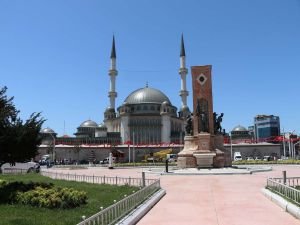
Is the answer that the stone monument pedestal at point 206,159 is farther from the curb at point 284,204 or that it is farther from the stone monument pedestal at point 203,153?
the curb at point 284,204

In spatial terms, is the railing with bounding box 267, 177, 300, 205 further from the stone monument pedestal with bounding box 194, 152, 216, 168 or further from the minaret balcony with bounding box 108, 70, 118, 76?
the minaret balcony with bounding box 108, 70, 118, 76

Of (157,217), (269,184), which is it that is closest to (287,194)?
(269,184)

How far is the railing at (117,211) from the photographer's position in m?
9.05

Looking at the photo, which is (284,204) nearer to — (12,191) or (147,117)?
(12,191)

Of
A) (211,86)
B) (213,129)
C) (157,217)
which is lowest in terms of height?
(157,217)

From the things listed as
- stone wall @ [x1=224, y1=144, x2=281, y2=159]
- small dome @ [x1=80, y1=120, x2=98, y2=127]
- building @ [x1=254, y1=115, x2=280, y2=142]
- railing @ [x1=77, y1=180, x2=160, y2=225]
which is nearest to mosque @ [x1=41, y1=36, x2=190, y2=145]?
small dome @ [x1=80, y1=120, x2=98, y2=127]

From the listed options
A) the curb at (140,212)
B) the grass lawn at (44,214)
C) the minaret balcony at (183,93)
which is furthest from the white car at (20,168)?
the minaret balcony at (183,93)

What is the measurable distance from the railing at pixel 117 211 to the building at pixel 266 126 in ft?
506

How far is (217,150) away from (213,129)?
2.08 metres

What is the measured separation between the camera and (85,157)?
89.1 m

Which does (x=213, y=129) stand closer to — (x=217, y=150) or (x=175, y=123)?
(x=217, y=150)

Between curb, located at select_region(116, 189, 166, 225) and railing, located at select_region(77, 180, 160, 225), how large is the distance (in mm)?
164

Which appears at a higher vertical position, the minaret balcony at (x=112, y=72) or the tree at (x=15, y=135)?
the minaret balcony at (x=112, y=72)

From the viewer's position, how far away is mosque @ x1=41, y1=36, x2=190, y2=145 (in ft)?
356
